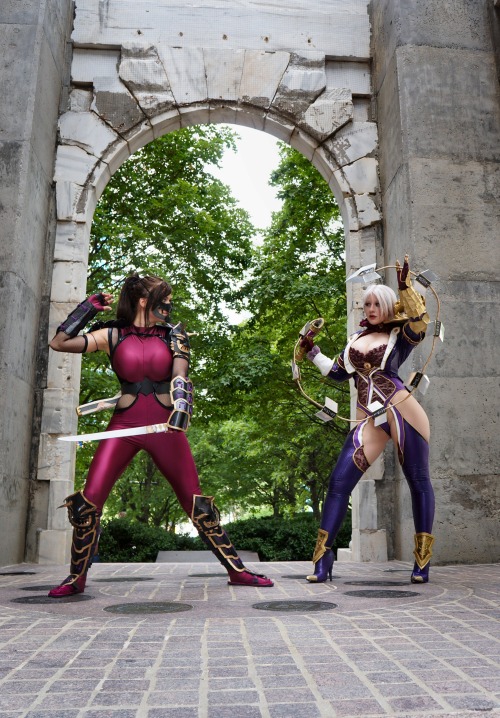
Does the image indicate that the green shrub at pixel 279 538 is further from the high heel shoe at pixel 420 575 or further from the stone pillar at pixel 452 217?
the high heel shoe at pixel 420 575

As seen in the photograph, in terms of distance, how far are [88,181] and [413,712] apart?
7.31 metres

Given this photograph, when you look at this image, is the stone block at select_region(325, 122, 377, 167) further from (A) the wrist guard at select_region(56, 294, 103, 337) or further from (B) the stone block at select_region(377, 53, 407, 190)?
(A) the wrist guard at select_region(56, 294, 103, 337)

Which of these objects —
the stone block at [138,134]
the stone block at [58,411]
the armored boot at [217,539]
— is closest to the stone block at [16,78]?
the stone block at [138,134]

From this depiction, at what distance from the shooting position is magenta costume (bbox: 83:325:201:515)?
175 inches

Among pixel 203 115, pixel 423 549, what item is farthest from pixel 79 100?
pixel 423 549

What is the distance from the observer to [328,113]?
8469mm

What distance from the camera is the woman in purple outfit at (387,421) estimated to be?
4.98 meters

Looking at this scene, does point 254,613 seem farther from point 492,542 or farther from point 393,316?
point 492,542

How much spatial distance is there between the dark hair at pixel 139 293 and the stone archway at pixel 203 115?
3.27 metres

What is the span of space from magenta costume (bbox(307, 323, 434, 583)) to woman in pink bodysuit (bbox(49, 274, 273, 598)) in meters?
0.68

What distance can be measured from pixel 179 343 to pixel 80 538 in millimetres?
1411

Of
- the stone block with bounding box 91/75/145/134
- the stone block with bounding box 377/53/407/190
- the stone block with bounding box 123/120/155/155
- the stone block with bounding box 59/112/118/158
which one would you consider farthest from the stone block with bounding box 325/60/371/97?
the stone block with bounding box 59/112/118/158

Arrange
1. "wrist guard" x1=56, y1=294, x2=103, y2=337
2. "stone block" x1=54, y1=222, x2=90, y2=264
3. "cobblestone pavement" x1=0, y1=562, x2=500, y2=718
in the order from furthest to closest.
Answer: "stone block" x1=54, y1=222, x2=90, y2=264, "wrist guard" x1=56, y1=294, x2=103, y2=337, "cobblestone pavement" x1=0, y1=562, x2=500, y2=718

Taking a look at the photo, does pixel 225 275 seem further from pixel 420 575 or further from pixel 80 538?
pixel 80 538
